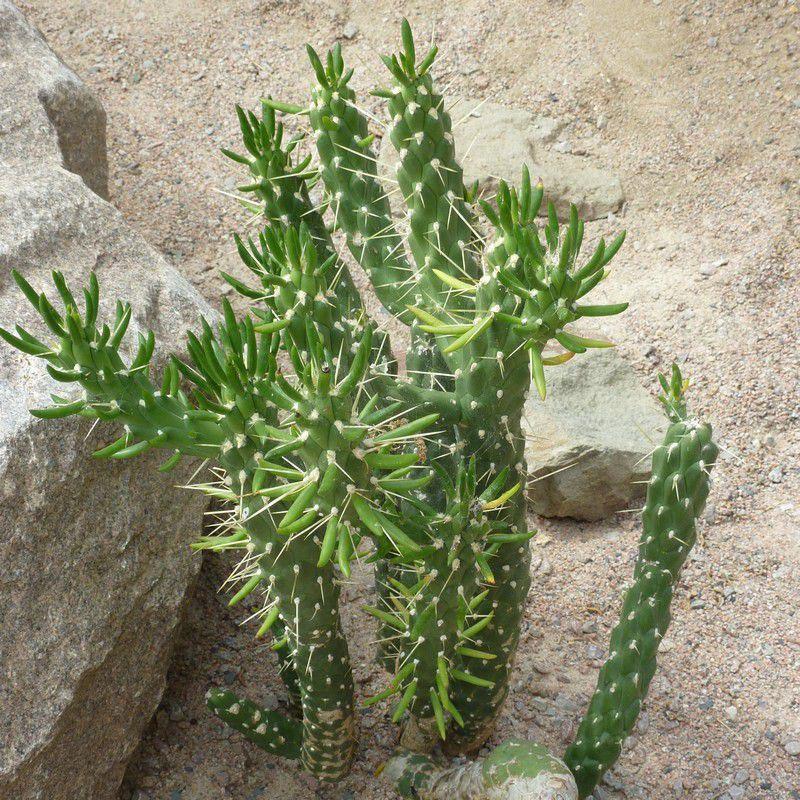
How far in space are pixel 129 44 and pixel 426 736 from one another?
4.06 m

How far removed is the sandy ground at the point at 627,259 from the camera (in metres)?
2.50

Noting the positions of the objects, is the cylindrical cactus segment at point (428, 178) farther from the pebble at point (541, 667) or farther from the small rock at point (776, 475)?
the small rock at point (776, 475)

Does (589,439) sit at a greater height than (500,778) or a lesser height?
lesser

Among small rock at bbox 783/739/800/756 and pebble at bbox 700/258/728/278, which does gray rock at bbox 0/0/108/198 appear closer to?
pebble at bbox 700/258/728/278

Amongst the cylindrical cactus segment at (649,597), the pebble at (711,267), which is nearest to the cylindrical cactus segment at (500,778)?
the cylindrical cactus segment at (649,597)

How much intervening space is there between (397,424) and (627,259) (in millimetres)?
2193

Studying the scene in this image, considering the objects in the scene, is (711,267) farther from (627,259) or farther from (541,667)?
(541,667)

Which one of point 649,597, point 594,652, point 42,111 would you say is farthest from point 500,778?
point 42,111

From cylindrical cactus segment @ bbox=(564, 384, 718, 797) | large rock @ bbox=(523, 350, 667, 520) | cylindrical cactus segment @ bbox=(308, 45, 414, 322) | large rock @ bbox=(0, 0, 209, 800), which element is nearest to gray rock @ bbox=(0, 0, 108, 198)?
large rock @ bbox=(0, 0, 209, 800)

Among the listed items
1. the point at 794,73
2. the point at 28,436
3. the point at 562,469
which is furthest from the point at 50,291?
the point at 794,73

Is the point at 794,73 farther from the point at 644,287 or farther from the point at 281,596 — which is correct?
the point at 281,596

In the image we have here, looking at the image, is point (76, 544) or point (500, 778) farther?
point (76, 544)

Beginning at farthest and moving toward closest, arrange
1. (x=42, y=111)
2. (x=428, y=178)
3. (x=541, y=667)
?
(x=42, y=111) → (x=541, y=667) → (x=428, y=178)

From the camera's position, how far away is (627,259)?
4.02 meters
